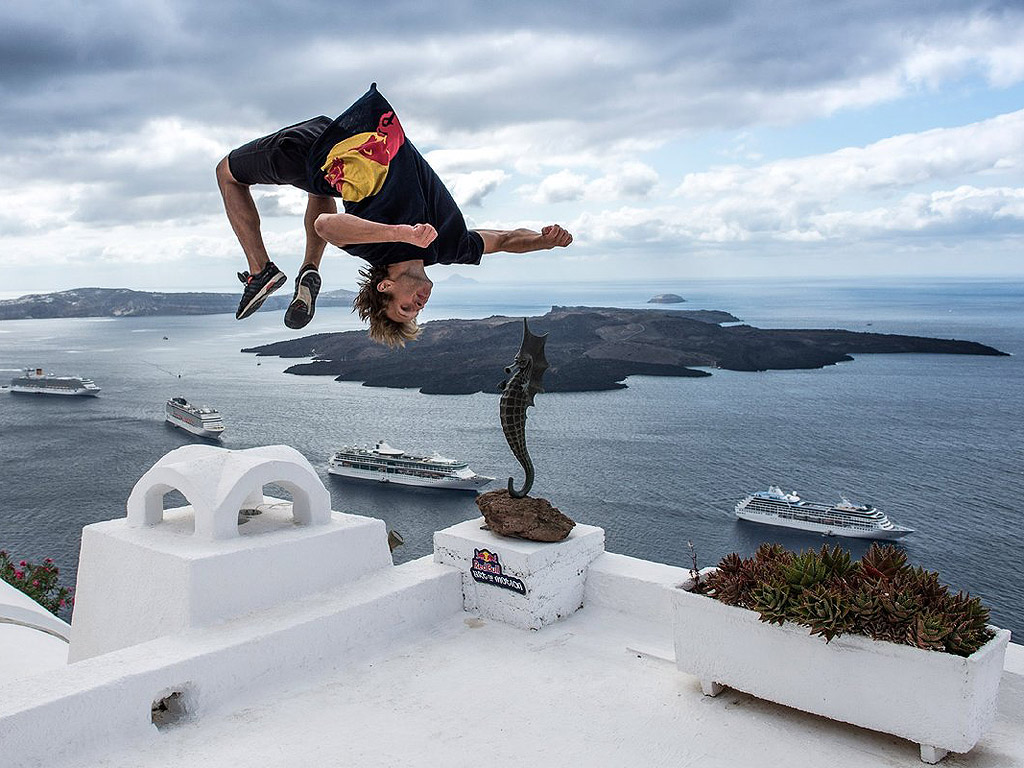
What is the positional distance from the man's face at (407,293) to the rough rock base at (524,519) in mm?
2464

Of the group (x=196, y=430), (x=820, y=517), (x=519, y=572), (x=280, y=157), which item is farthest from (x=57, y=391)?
(x=280, y=157)

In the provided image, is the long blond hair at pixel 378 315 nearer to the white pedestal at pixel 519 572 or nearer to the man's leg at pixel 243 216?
the man's leg at pixel 243 216

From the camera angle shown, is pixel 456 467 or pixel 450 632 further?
pixel 456 467

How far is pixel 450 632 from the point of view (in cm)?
556

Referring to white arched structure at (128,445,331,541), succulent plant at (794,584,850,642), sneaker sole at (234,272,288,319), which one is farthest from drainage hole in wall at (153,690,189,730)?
succulent plant at (794,584,850,642)

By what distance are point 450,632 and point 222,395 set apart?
59.1m

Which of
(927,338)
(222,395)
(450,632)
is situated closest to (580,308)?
(222,395)

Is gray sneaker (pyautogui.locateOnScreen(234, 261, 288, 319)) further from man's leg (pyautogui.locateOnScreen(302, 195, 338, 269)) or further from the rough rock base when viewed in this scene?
the rough rock base

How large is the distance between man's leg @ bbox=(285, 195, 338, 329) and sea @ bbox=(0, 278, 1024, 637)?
913 inches

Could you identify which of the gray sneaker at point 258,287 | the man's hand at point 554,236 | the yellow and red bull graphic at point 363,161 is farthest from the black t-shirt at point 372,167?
the man's hand at point 554,236

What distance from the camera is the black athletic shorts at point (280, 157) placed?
3.28 meters

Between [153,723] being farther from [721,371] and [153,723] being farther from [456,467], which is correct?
[721,371]

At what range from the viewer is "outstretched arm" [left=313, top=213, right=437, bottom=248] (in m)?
2.99

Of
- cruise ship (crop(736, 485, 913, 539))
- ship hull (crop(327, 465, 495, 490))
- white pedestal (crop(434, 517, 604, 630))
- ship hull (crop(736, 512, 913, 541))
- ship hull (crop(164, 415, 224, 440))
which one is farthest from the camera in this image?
ship hull (crop(164, 415, 224, 440))
